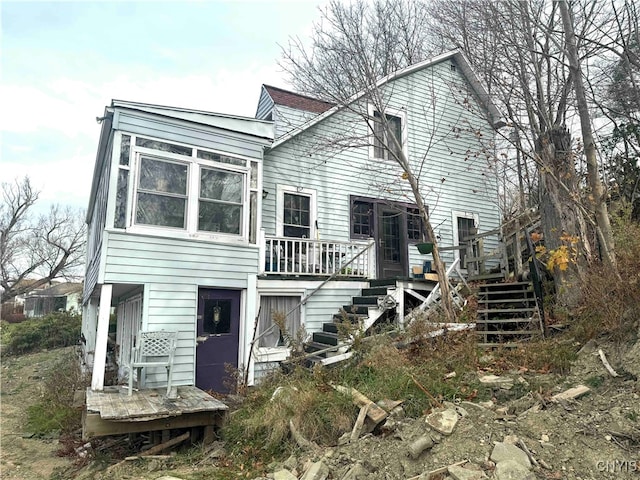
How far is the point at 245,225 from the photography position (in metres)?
8.42

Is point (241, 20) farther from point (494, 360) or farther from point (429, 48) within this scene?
point (494, 360)

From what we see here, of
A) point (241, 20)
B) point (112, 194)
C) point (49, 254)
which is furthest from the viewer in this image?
point (49, 254)

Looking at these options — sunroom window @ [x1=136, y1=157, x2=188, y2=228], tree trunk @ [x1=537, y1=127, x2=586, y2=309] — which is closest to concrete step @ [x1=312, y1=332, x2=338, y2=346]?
sunroom window @ [x1=136, y1=157, x2=188, y2=228]

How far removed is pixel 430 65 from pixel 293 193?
6.47 metres

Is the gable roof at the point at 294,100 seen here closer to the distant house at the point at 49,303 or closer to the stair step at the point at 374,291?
the stair step at the point at 374,291

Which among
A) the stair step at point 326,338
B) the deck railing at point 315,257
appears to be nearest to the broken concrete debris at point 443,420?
the stair step at point 326,338

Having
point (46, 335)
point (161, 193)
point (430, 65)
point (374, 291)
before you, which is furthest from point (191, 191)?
point (46, 335)

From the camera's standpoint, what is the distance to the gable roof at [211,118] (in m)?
7.42

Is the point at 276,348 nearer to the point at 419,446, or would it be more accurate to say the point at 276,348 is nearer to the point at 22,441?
the point at 22,441

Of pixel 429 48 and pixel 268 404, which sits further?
pixel 429 48

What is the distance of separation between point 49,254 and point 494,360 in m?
38.5

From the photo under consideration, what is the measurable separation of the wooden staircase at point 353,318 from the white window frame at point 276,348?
1.64 ft

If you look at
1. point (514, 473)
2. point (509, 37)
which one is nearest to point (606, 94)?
point (509, 37)

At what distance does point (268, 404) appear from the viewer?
5973 mm
